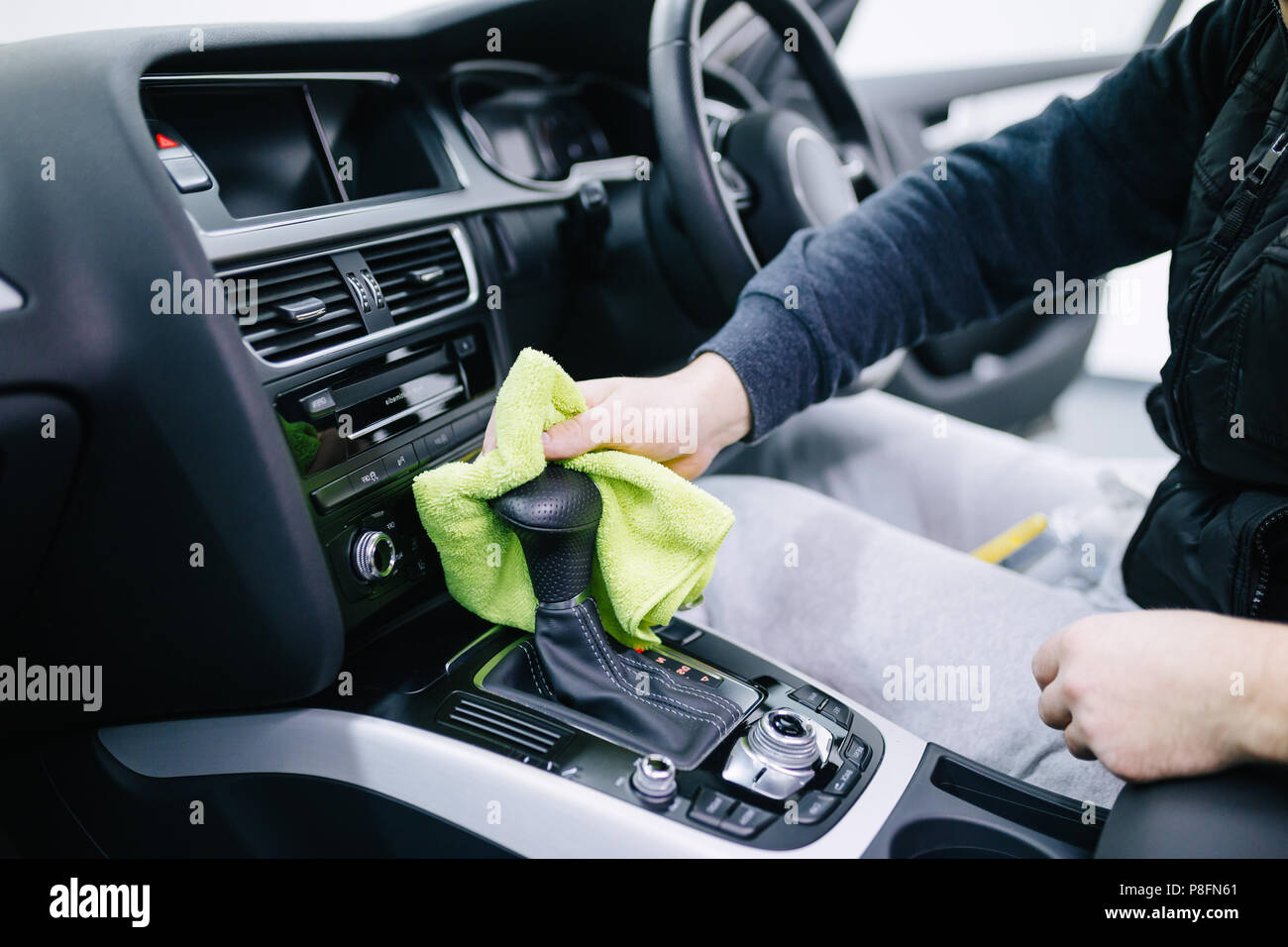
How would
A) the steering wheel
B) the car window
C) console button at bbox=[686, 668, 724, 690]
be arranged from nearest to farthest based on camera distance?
console button at bbox=[686, 668, 724, 690] < the steering wheel < the car window

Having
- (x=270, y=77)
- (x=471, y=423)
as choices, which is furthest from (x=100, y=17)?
(x=471, y=423)

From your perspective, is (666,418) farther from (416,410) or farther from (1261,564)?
(1261,564)

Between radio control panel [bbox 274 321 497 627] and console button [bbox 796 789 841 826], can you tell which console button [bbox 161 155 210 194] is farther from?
console button [bbox 796 789 841 826]

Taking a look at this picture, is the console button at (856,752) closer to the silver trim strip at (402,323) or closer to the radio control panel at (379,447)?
the radio control panel at (379,447)

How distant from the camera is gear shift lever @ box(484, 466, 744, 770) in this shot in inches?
22.6

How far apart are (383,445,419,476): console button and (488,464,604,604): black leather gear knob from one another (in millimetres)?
116

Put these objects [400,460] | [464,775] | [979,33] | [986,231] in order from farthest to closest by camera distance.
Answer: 1. [979,33]
2. [986,231]
3. [400,460]
4. [464,775]

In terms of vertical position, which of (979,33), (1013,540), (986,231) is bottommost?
(1013,540)

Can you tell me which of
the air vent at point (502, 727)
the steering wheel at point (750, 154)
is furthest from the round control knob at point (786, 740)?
the steering wheel at point (750, 154)

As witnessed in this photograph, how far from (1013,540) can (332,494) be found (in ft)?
2.31

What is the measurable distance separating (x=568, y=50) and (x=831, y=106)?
0.43 metres

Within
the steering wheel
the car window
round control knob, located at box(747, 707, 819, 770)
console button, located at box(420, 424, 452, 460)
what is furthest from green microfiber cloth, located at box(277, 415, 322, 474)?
the car window

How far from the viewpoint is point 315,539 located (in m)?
0.60
